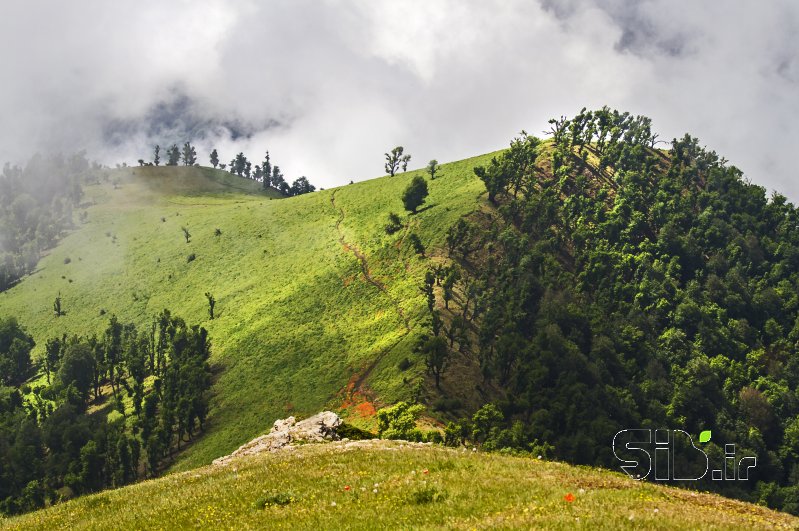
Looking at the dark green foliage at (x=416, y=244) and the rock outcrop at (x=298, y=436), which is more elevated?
the dark green foliage at (x=416, y=244)

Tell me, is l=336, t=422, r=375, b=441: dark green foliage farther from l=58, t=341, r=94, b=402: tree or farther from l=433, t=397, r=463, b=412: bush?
l=58, t=341, r=94, b=402: tree

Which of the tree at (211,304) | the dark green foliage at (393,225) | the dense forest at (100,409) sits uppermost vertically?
the dark green foliage at (393,225)

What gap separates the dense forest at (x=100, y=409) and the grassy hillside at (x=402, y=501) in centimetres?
9601

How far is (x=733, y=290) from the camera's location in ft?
568

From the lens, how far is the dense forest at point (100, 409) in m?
118

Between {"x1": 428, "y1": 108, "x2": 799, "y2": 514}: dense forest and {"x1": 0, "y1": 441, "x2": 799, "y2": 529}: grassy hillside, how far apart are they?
6098 cm

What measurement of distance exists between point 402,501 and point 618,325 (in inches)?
5388

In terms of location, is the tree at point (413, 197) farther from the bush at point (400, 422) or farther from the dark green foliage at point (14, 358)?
the dark green foliage at point (14, 358)

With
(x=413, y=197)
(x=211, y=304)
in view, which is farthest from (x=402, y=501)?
(x=413, y=197)

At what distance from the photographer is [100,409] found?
14838 centimetres

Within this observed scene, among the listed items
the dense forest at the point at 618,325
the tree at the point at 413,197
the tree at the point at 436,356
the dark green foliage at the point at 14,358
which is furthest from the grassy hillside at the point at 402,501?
the dark green foliage at the point at 14,358

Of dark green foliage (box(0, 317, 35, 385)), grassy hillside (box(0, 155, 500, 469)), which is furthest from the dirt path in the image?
dark green foliage (box(0, 317, 35, 385))

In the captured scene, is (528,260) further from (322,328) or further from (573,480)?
(573,480)

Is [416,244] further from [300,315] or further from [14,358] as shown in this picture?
[14,358]
